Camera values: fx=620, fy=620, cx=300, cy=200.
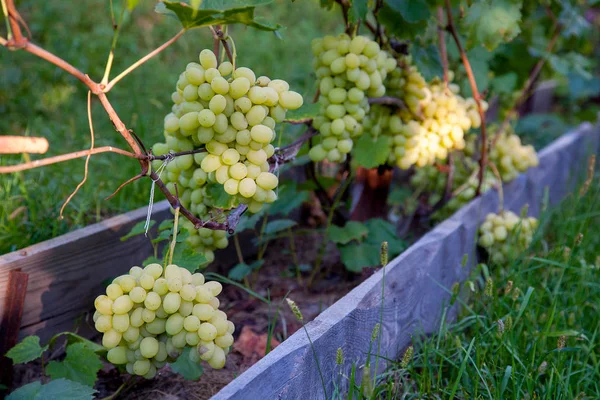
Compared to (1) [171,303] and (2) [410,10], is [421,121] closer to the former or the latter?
Result: (2) [410,10]

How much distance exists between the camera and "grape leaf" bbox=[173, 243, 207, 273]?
1.33 metres

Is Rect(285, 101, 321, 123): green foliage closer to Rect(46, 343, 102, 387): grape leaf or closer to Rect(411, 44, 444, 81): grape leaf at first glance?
Rect(411, 44, 444, 81): grape leaf

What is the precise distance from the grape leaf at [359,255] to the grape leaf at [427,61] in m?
0.58

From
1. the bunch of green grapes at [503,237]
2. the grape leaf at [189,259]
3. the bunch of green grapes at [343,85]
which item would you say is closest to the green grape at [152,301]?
the grape leaf at [189,259]

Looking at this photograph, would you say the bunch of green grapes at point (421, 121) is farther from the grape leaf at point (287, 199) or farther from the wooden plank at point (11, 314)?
the wooden plank at point (11, 314)

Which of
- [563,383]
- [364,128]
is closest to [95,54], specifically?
[364,128]

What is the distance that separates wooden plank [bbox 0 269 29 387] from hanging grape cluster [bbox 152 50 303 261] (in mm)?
514

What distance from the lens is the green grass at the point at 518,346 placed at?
4.83 feet

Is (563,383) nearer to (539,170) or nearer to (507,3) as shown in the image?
(507,3)

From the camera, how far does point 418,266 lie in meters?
1.75

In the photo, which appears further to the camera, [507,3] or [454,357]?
[507,3]

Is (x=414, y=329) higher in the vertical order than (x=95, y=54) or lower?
lower

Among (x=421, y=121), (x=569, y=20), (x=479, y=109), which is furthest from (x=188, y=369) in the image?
(x=569, y=20)

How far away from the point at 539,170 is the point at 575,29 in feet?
2.22
